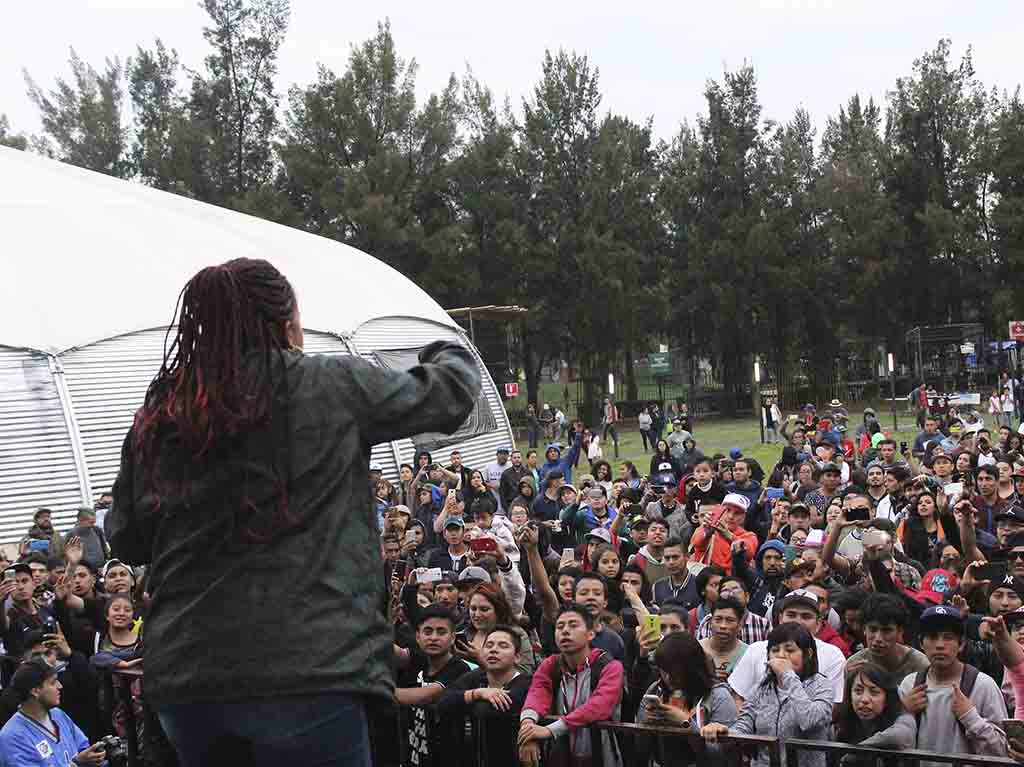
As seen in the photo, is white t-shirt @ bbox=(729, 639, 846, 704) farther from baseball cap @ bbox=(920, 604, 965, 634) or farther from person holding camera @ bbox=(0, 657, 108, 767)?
person holding camera @ bbox=(0, 657, 108, 767)

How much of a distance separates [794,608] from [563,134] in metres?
46.9

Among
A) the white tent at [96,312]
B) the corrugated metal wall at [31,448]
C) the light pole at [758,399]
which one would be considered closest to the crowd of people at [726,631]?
the white tent at [96,312]

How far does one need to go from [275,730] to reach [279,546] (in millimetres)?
343

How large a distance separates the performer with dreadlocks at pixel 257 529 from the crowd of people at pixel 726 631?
0.43 m

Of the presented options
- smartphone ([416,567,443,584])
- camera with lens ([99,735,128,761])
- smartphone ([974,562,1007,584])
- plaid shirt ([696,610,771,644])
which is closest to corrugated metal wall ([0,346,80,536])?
smartphone ([416,567,443,584])

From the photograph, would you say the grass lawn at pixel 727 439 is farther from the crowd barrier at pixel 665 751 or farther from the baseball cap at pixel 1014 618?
the crowd barrier at pixel 665 751

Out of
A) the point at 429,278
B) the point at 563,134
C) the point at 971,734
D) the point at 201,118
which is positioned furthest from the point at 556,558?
the point at 201,118

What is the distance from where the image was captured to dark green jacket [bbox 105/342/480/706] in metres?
2.16

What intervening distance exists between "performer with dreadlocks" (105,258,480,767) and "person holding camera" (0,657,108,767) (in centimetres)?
447

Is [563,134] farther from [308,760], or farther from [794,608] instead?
[308,760]

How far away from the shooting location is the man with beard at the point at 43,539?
13.8 metres

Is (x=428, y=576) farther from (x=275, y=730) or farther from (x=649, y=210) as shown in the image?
(x=649, y=210)

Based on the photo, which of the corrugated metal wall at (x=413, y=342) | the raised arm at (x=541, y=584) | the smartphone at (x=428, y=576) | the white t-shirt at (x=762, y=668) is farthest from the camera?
the corrugated metal wall at (x=413, y=342)

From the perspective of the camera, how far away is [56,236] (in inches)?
838
